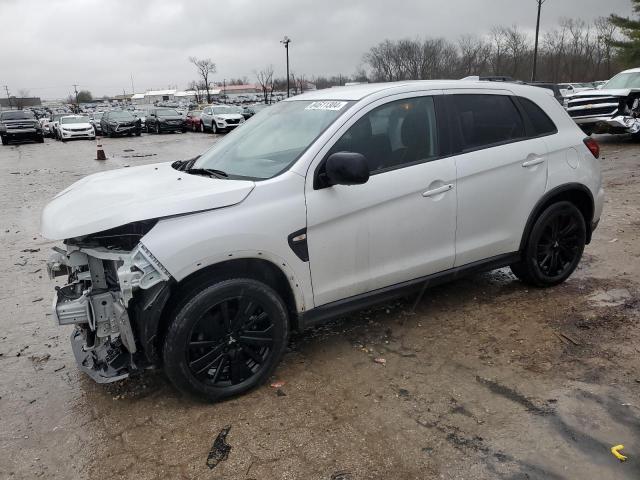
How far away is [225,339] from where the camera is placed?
10.4ft

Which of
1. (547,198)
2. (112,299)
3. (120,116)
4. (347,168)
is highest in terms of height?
(120,116)

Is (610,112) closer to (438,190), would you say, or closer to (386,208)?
(438,190)

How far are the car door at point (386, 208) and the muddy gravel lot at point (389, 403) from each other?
603 millimetres

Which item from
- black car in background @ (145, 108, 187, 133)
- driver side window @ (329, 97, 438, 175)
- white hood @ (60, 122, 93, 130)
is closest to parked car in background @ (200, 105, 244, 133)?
black car in background @ (145, 108, 187, 133)

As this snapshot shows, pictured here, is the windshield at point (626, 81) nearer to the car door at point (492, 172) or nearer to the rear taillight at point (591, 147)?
the rear taillight at point (591, 147)

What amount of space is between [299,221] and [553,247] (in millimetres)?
2662

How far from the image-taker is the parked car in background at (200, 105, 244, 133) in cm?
2930

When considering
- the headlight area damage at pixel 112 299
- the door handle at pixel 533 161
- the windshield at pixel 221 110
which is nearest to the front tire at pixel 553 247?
the door handle at pixel 533 161

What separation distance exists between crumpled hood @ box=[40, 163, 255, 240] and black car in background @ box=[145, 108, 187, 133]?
3102 cm

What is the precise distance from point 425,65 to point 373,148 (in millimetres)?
64456

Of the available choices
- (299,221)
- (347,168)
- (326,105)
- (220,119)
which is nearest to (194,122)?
(220,119)

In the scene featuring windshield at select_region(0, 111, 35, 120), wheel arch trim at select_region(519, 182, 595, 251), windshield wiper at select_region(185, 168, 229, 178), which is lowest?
wheel arch trim at select_region(519, 182, 595, 251)

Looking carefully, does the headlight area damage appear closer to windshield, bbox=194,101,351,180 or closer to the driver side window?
windshield, bbox=194,101,351,180

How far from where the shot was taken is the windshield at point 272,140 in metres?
3.53
